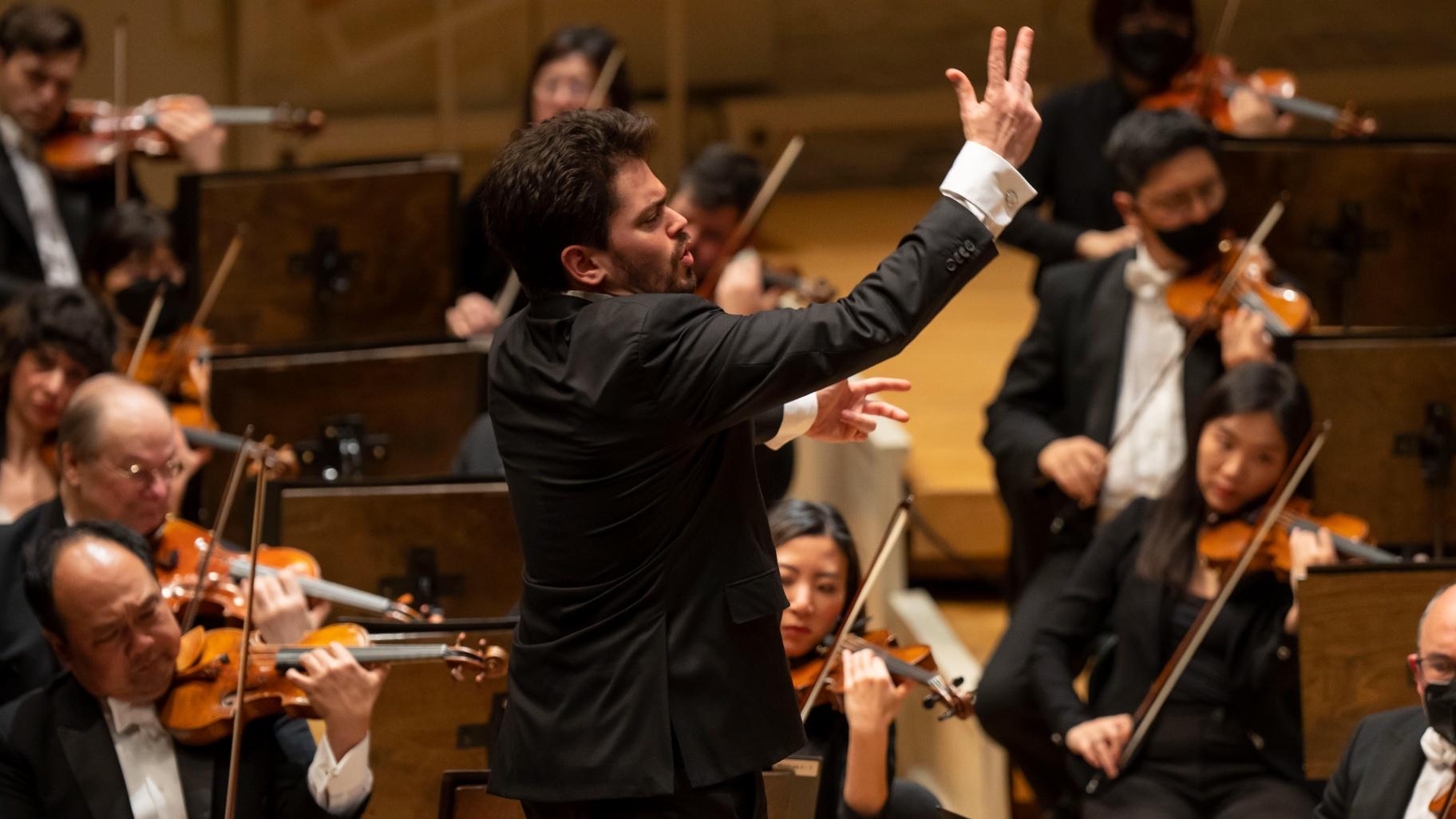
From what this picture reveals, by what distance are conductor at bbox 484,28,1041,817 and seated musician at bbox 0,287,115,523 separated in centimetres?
148

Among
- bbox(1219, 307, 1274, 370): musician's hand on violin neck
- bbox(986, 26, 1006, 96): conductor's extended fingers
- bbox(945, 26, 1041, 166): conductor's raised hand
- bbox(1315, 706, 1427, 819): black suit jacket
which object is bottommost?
bbox(1315, 706, 1427, 819): black suit jacket

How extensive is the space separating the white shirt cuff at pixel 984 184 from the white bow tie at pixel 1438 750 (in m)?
0.80

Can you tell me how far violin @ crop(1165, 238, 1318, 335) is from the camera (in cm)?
276

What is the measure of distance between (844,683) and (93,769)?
2.69 ft

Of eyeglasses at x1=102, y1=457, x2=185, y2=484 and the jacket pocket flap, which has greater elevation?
the jacket pocket flap

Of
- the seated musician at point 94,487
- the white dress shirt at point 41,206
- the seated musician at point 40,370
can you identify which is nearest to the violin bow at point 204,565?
the seated musician at point 94,487

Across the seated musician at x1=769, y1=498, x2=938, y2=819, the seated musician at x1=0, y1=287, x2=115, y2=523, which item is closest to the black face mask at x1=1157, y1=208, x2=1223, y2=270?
the seated musician at x1=769, y1=498, x2=938, y2=819

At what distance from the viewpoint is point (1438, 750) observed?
1.92 meters

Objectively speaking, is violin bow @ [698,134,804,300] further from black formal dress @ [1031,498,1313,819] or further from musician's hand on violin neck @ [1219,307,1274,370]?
black formal dress @ [1031,498,1313,819]

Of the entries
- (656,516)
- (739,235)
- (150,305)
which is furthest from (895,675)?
(150,305)

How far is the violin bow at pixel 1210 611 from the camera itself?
2.37m

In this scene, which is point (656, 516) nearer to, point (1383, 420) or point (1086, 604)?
point (1086, 604)

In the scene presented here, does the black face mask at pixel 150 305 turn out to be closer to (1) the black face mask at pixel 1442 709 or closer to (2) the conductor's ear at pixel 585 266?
(2) the conductor's ear at pixel 585 266

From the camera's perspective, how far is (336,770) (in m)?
2.01
